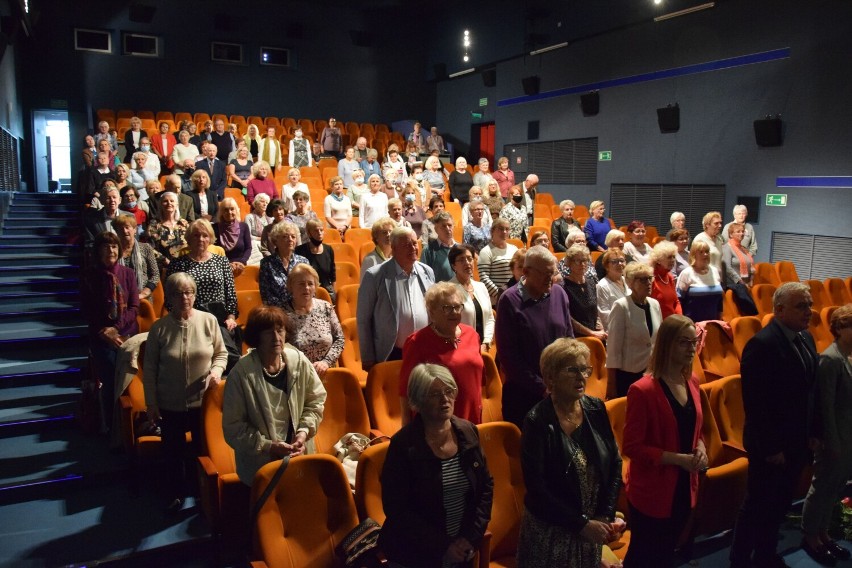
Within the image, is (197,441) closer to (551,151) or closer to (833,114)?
(833,114)

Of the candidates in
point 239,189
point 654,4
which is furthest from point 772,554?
point 654,4

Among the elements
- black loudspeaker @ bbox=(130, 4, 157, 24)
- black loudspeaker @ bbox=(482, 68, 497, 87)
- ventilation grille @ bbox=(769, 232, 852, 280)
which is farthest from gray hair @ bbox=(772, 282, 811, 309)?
black loudspeaker @ bbox=(130, 4, 157, 24)

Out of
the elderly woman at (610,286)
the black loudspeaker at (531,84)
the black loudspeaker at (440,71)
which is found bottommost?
the elderly woman at (610,286)

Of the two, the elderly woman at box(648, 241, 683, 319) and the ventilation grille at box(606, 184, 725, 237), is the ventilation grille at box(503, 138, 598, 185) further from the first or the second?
the elderly woman at box(648, 241, 683, 319)

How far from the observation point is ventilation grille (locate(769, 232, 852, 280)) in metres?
7.80

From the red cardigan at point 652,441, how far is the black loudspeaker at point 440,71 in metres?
14.3

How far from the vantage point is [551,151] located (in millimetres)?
12453

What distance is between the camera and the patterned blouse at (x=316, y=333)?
Result: 3.26 metres

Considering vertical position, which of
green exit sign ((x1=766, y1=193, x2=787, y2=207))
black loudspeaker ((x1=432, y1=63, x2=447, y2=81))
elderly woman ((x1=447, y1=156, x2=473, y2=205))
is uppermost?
black loudspeaker ((x1=432, y1=63, x2=447, y2=81))

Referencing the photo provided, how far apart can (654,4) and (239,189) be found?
6.82 meters

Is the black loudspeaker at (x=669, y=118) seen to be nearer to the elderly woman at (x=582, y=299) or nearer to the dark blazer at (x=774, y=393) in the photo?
the elderly woman at (x=582, y=299)

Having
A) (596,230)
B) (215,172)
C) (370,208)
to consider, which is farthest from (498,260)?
(215,172)

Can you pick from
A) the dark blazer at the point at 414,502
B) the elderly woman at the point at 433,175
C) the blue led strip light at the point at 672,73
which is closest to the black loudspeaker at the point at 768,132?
the blue led strip light at the point at 672,73

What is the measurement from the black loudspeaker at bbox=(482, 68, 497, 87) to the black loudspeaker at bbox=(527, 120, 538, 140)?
162cm
